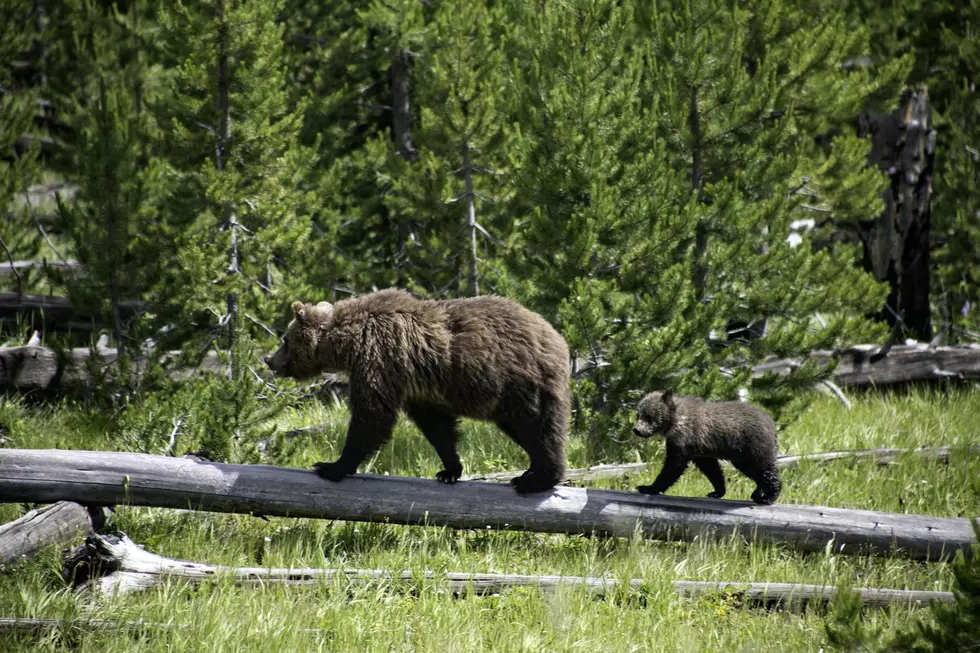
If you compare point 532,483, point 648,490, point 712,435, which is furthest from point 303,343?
point 712,435

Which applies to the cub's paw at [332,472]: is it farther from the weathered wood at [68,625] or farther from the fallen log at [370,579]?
the weathered wood at [68,625]

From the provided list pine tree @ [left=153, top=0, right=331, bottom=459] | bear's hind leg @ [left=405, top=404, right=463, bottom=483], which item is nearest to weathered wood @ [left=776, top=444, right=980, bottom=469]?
bear's hind leg @ [left=405, top=404, right=463, bottom=483]

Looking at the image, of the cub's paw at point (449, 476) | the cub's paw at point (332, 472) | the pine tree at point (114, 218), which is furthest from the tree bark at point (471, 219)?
the cub's paw at point (332, 472)

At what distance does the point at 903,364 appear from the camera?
37.1 feet

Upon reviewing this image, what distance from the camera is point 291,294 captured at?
10.3 m

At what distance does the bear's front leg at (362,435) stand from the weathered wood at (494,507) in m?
0.11

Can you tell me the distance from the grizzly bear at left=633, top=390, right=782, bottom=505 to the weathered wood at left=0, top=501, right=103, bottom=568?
4.05 meters

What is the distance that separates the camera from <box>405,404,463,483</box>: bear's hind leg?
6.67 meters

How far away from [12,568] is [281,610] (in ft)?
6.06

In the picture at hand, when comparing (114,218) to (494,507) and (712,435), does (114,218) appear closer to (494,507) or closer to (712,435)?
(494,507)

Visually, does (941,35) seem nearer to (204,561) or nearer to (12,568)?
(204,561)

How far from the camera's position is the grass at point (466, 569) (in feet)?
16.7

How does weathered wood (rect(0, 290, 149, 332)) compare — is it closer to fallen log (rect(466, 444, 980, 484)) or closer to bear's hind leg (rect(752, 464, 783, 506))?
fallen log (rect(466, 444, 980, 484))

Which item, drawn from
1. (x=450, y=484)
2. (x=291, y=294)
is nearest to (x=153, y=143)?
(x=291, y=294)
